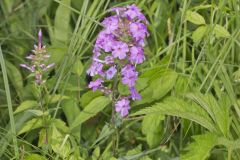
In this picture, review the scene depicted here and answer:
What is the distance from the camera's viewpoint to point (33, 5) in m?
2.44

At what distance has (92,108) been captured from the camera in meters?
1.82

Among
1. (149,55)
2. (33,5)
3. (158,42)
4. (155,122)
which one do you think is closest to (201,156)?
(155,122)

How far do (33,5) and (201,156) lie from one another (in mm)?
1343

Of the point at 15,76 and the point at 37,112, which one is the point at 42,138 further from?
the point at 15,76

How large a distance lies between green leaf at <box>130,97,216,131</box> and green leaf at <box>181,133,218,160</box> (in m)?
0.05

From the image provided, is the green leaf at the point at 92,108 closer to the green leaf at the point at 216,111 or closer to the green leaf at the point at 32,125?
the green leaf at the point at 32,125

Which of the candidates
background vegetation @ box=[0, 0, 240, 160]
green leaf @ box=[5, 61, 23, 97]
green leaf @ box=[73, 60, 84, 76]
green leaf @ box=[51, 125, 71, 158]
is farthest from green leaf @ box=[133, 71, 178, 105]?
green leaf @ box=[5, 61, 23, 97]

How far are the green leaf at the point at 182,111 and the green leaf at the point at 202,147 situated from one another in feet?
0.15

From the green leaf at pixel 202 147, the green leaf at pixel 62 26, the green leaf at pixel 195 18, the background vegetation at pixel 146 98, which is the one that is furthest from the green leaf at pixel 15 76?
the green leaf at pixel 202 147

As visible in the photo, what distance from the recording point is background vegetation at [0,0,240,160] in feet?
5.24

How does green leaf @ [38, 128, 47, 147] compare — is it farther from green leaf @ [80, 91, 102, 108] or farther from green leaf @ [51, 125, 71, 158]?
green leaf @ [80, 91, 102, 108]

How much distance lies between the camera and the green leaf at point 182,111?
4.82ft

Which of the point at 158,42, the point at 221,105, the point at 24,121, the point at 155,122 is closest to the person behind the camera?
the point at 221,105

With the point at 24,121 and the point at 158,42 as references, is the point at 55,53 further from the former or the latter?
the point at 158,42
